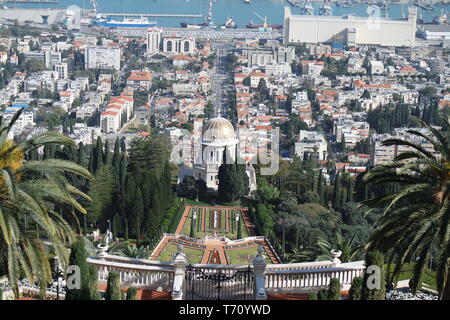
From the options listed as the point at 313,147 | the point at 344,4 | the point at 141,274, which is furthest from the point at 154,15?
the point at 141,274

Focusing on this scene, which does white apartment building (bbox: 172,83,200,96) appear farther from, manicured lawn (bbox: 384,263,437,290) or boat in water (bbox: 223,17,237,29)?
manicured lawn (bbox: 384,263,437,290)

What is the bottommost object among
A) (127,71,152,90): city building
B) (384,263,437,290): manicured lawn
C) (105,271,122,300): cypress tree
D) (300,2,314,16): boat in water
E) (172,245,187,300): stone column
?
(127,71,152,90): city building

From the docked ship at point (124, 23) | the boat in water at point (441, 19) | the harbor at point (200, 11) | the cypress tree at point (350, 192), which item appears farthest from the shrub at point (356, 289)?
the boat in water at point (441, 19)

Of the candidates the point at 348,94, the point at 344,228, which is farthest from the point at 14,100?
the point at 344,228

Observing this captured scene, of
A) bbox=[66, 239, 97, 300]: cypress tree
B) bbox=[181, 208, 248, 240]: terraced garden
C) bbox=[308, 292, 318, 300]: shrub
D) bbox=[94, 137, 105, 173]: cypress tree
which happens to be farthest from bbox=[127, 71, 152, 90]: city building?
bbox=[66, 239, 97, 300]: cypress tree

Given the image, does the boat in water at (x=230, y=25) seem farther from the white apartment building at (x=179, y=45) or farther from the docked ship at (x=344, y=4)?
the docked ship at (x=344, y=4)

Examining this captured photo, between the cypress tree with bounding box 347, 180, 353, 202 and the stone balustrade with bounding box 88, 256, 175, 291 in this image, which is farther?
the cypress tree with bounding box 347, 180, 353, 202

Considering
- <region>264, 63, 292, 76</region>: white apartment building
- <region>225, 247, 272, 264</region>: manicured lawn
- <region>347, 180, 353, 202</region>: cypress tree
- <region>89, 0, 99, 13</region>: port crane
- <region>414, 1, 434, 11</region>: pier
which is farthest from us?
<region>414, 1, 434, 11</region>: pier

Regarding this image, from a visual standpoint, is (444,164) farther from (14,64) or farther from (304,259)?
(14,64)
